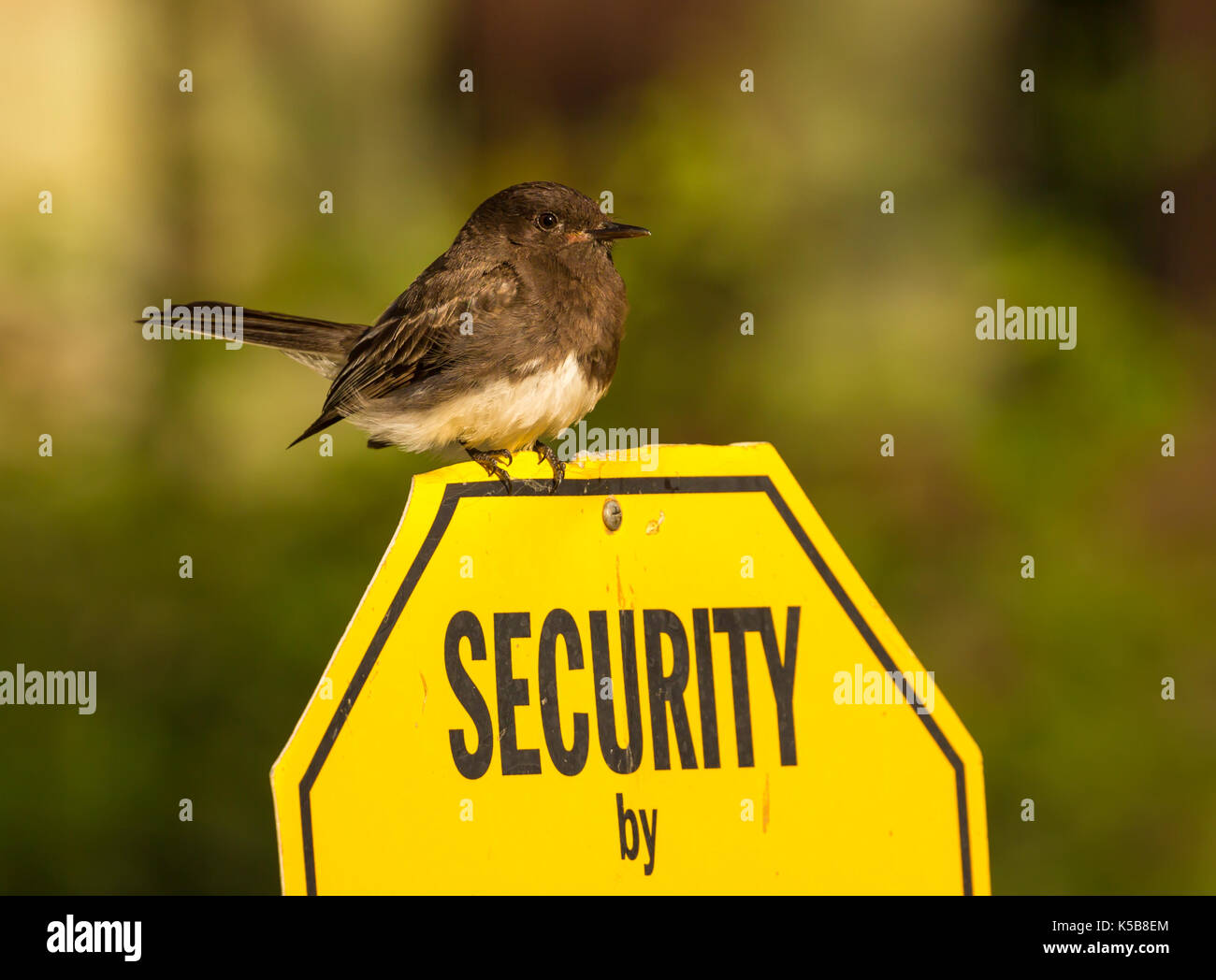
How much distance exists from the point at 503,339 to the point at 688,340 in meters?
2.04

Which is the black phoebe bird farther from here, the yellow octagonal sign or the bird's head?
the yellow octagonal sign

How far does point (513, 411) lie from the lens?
3.43 m

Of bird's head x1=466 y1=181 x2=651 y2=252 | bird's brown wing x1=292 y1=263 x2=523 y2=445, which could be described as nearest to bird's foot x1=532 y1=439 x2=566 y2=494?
bird's brown wing x1=292 y1=263 x2=523 y2=445

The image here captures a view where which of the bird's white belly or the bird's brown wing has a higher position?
the bird's brown wing

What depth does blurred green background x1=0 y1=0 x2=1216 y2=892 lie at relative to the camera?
15.2 feet

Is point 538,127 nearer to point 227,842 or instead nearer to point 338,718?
point 227,842

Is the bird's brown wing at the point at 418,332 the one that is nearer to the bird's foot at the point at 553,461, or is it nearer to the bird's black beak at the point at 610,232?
the bird's black beak at the point at 610,232

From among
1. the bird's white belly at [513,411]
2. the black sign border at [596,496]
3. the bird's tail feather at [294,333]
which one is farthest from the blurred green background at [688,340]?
the black sign border at [596,496]

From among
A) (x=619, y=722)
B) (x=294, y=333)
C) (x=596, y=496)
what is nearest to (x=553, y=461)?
(x=596, y=496)

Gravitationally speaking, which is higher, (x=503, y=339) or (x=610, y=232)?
(x=610, y=232)

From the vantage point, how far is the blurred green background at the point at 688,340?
464 centimetres

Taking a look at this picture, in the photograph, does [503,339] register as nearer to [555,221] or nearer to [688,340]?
[555,221]

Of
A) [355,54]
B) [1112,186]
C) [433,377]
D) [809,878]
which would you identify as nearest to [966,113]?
[1112,186]

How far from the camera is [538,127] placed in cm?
622
